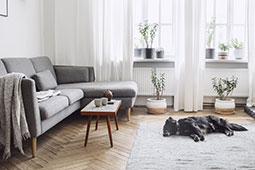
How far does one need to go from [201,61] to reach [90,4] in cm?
200

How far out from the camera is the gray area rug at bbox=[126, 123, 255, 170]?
8.72ft

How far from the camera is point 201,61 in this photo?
5.02 metres

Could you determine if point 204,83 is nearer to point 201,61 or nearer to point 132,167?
point 201,61

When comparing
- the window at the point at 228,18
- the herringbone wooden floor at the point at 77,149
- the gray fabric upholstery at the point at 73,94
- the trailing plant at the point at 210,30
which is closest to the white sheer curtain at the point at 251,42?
the window at the point at 228,18

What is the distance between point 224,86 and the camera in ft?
16.9

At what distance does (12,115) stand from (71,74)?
208 cm

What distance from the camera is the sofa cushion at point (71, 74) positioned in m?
4.84

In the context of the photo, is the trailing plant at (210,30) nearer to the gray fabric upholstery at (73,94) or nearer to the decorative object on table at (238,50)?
the decorative object on table at (238,50)

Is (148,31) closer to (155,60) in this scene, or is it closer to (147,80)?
(155,60)

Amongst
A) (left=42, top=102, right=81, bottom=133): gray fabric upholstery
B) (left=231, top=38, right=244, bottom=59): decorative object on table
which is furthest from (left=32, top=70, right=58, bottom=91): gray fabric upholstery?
(left=231, top=38, right=244, bottom=59): decorative object on table

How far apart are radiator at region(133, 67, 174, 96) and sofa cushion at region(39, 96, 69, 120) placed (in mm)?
1879

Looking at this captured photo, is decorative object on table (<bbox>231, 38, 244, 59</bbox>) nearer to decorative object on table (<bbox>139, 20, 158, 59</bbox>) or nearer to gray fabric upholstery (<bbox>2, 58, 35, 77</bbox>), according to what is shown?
decorative object on table (<bbox>139, 20, 158, 59</bbox>)

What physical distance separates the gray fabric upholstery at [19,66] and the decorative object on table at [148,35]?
6.12ft

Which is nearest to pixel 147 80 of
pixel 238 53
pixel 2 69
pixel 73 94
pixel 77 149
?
pixel 238 53
